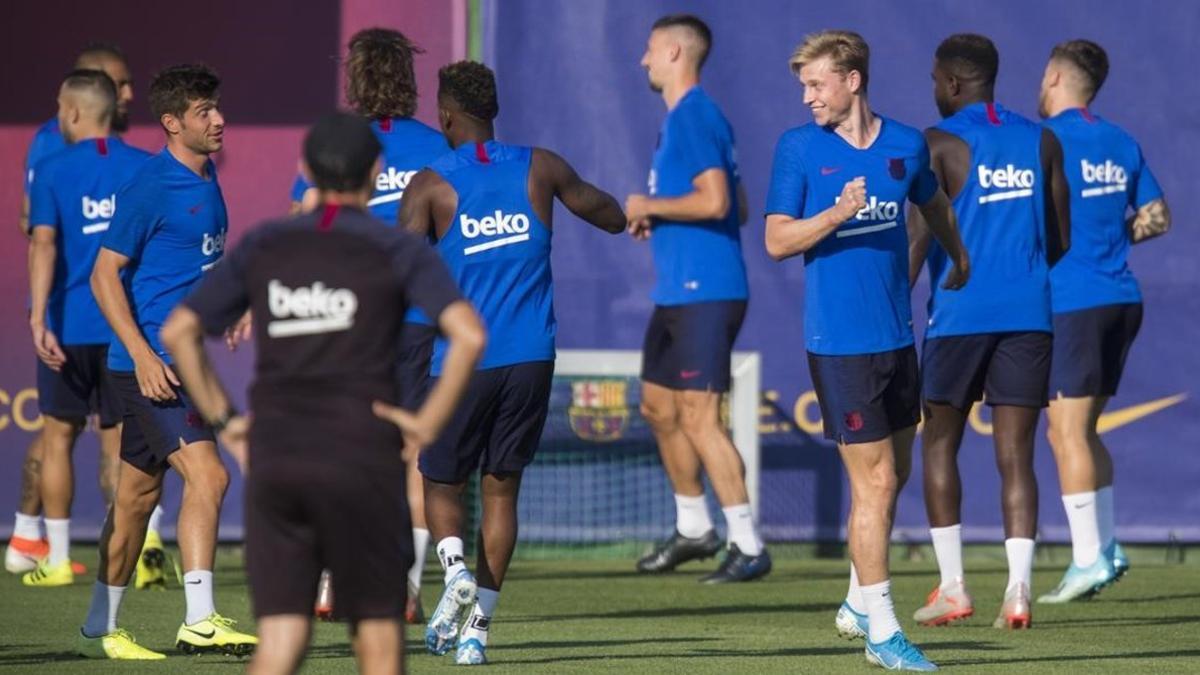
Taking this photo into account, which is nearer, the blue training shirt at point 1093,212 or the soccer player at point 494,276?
the soccer player at point 494,276

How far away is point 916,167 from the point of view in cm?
803

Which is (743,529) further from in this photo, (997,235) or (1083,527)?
(997,235)

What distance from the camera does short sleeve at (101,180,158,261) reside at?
27.2 ft

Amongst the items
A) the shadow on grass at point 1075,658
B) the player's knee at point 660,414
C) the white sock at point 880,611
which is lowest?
the shadow on grass at point 1075,658

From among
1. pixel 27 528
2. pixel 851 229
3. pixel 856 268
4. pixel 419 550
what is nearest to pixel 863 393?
pixel 856 268

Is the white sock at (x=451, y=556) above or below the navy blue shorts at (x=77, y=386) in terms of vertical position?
below

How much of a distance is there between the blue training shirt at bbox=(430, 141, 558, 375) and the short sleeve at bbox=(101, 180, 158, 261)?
1.09m

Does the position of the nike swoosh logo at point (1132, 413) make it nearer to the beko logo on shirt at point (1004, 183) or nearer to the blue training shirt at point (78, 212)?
the beko logo on shirt at point (1004, 183)

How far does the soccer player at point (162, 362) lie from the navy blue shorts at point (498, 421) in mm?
859

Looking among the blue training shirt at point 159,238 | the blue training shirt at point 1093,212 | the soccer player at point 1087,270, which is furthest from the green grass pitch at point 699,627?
the blue training shirt at point 1093,212

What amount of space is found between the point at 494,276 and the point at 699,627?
2.13 m

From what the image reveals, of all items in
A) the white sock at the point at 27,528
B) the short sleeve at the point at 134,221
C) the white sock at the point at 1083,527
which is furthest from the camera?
the white sock at the point at 27,528

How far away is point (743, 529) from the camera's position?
11.6m

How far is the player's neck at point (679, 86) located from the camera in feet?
37.9
